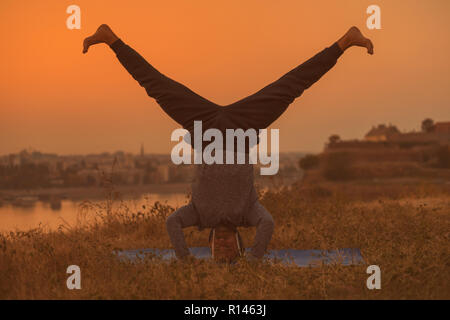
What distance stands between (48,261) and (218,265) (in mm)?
1957

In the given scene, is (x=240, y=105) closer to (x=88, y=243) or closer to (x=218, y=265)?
(x=218, y=265)

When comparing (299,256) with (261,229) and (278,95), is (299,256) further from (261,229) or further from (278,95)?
(278,95)

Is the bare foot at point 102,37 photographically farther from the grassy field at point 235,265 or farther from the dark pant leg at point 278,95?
the grassy field at point 235,265

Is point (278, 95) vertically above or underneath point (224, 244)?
above

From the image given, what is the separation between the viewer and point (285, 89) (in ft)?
19.6

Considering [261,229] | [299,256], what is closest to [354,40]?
[261,229]

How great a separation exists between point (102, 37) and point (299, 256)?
3711mm

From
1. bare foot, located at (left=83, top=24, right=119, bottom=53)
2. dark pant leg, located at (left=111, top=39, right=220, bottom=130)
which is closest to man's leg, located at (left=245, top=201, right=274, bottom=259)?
dark pant leg, located at (left=111, top=39, right=220, bottom=130)

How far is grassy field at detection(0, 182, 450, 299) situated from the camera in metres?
4.89

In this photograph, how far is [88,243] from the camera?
21.9 feet

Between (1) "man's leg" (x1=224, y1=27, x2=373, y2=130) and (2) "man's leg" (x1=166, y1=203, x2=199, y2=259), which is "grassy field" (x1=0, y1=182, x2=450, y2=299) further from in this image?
(1) "man's leg" (x1=224, y1=27, x2=373, y2=130)

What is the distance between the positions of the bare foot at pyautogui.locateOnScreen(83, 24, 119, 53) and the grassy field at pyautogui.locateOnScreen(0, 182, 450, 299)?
2412mm

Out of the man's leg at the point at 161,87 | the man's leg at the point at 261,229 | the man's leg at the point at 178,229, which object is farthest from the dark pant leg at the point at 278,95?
the man's leg at the point at 178,229
